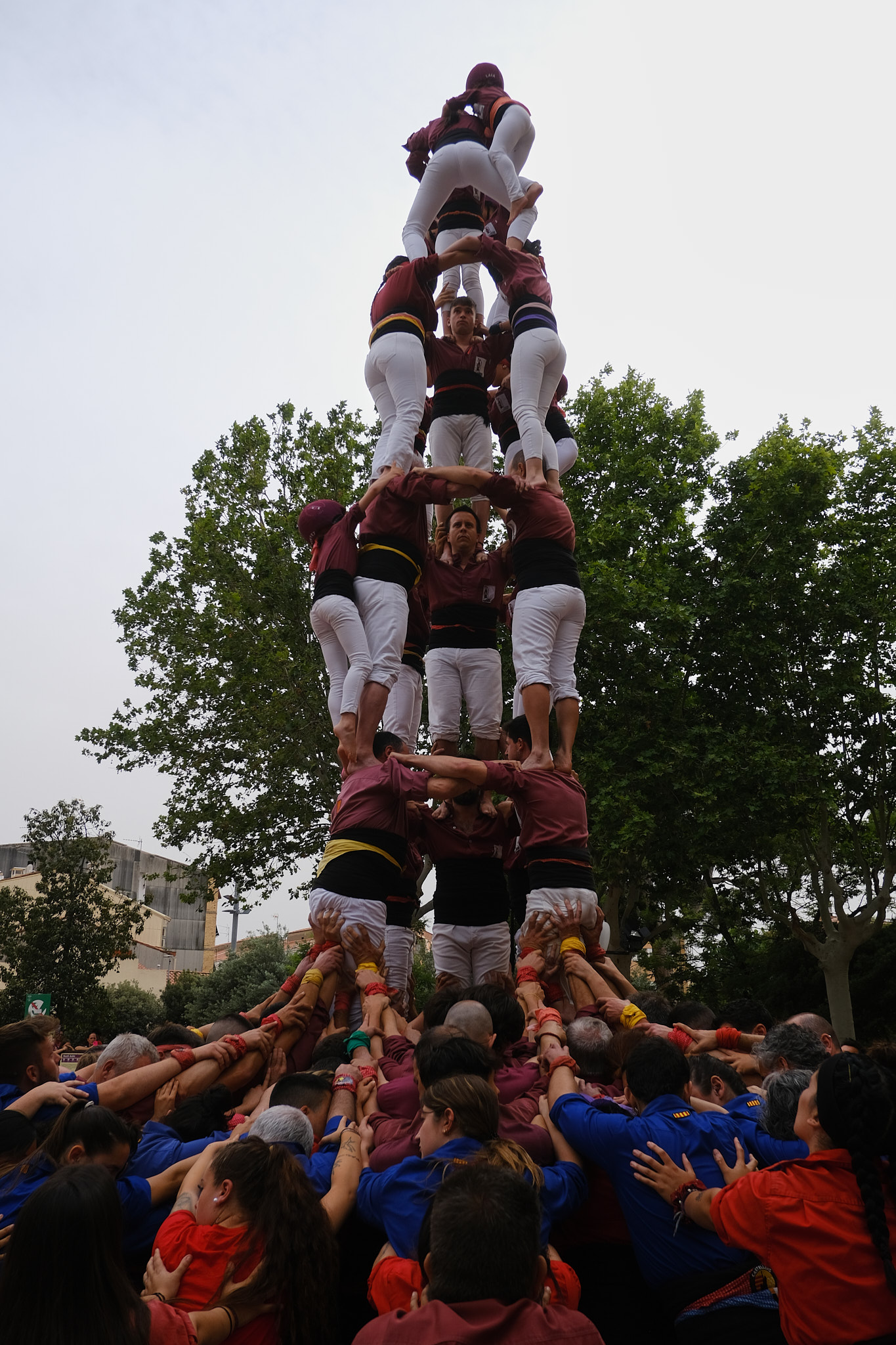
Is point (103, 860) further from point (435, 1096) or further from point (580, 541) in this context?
point (435, 1096)

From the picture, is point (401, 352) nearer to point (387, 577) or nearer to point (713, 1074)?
point (387, 577)

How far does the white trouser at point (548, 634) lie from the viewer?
7.57 metres

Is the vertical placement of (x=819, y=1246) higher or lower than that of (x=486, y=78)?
lower

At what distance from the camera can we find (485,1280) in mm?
1934

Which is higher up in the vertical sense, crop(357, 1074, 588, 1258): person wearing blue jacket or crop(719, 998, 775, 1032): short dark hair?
crop(719, 998, 775, 1032): short dark hair

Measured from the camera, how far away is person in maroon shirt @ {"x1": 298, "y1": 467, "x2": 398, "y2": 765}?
7.46m

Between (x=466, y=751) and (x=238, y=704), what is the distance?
4609 mm

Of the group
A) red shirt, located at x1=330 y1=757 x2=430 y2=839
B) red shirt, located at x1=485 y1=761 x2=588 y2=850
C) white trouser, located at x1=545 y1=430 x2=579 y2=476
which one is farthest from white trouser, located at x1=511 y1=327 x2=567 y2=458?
red shirt, located at x1=330 y1=757 x2=430 y2=839

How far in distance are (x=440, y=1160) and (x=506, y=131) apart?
31.2ft

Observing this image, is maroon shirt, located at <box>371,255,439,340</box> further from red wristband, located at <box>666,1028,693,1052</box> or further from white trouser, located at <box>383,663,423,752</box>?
red wristband, located at <box>666,1028,693,1052</box>

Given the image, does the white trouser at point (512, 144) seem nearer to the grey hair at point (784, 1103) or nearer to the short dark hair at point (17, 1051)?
the short dark hair at point (17, 1051)

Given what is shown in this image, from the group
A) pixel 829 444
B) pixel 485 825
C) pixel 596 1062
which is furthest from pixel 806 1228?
pixel 829 444

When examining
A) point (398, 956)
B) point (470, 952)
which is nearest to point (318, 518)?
point (398, 956)

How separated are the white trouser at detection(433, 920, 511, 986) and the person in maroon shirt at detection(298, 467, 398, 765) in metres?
1.53
